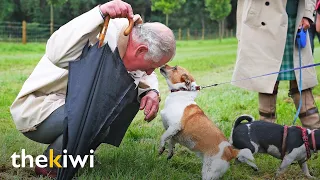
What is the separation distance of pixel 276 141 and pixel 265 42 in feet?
3.51

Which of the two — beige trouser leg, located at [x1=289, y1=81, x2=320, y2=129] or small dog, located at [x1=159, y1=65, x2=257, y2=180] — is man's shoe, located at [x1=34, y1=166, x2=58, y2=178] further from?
beige trouser leg, located at [x1=289, y1=81, x2=320, y2=129]

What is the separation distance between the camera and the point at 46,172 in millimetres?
2467

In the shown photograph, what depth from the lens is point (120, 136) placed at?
2.70m

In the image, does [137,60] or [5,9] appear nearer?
[137,60]

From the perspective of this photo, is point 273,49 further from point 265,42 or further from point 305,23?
point 305,23

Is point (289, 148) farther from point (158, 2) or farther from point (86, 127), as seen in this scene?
point (158, 2)

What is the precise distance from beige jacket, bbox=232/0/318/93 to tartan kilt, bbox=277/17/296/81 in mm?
46

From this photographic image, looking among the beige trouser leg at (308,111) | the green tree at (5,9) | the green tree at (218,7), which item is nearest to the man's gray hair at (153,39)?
the beige trouser leg at (308,111)

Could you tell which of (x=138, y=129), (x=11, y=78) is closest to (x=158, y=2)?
(x=11, y=78)

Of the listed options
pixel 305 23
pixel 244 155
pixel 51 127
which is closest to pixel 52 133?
pixel 51 127

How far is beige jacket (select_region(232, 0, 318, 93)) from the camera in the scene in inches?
138

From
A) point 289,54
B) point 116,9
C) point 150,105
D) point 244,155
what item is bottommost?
point 244,155

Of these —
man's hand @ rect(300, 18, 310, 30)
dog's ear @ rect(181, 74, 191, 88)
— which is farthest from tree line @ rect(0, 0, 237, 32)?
dog's ear @ rect(181, 74, 191, 88)

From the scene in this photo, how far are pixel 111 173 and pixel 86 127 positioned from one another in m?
0.56
